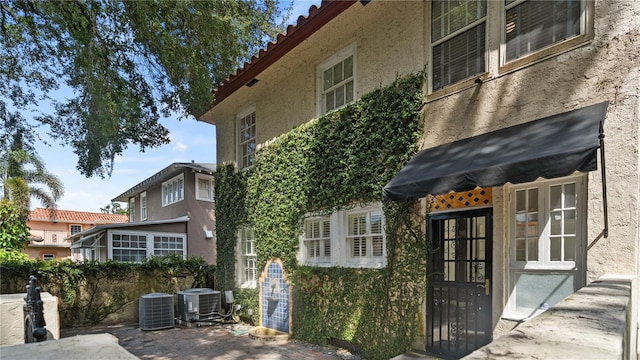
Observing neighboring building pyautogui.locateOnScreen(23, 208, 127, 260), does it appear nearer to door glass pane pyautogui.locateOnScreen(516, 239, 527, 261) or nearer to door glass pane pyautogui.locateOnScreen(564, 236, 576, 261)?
door glass pane pyautogui.locateOnScreen(516, 239, 527, 261)

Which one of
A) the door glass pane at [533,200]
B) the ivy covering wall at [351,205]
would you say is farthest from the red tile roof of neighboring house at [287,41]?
the door glass pane at [533,200]

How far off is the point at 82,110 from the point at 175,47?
247 cm

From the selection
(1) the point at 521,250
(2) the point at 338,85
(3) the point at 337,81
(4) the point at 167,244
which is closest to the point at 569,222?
(1) the point at 521,250

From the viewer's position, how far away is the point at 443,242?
214 inches

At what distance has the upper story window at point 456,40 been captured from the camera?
5.18 metres

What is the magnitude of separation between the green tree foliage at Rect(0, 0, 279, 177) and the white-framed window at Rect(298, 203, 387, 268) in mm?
4514

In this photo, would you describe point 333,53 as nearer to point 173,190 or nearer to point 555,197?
point 555,197

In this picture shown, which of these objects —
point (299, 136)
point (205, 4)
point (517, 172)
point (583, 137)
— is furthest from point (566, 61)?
point (205, 4)

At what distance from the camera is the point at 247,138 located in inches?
415

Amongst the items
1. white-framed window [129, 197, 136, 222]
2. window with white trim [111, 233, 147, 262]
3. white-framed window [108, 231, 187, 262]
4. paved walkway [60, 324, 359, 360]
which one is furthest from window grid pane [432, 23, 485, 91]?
white-framed window [129, 197, 136, 222]

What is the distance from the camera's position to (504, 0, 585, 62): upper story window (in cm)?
426

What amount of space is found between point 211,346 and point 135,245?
445 inches

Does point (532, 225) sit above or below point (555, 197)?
below

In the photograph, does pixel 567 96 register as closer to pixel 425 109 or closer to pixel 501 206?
pixel 501 206
